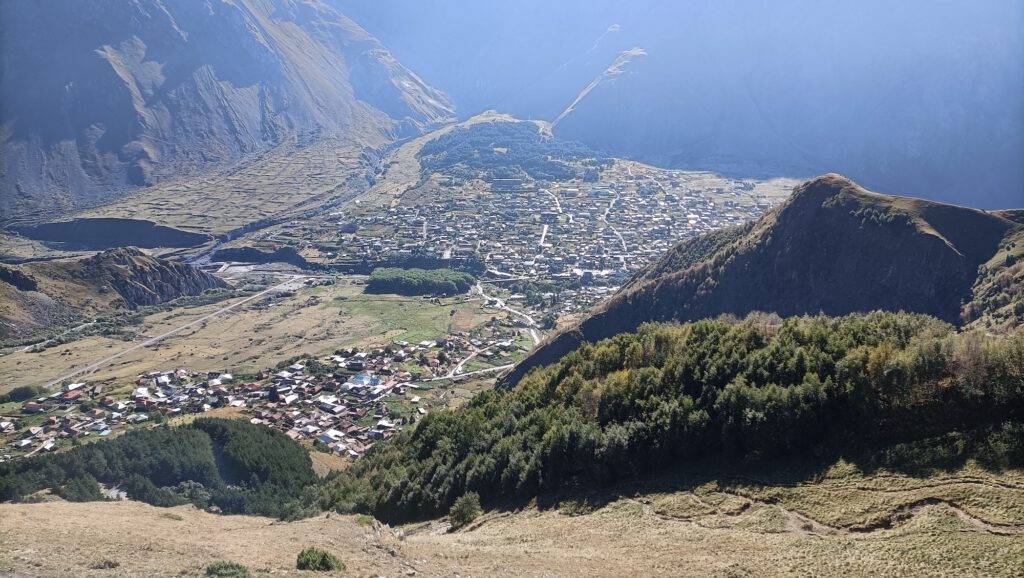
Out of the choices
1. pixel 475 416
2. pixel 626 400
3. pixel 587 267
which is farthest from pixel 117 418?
pixel 587 267

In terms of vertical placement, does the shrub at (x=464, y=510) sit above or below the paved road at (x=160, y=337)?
above

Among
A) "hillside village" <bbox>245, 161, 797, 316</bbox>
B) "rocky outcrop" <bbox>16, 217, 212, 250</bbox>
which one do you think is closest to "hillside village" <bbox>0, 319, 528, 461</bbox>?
"hillside village" <bbox>245, 161, 797, 316</bbox>

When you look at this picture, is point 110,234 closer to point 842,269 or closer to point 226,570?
point 842,269

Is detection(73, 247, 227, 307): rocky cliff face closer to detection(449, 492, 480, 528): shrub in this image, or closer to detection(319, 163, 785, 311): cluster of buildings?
detection(319, 163, 785, 311): cluster of buildings

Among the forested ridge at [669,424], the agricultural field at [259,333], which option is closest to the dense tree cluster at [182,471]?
the forested ridge at [669,424]

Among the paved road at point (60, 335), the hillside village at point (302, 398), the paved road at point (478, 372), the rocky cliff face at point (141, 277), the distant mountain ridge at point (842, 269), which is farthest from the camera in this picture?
the rocky cliff face at point (141, 277)

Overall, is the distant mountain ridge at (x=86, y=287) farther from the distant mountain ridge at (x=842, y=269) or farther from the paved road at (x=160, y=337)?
the distant mountain ridge at (x=842, y=269)
